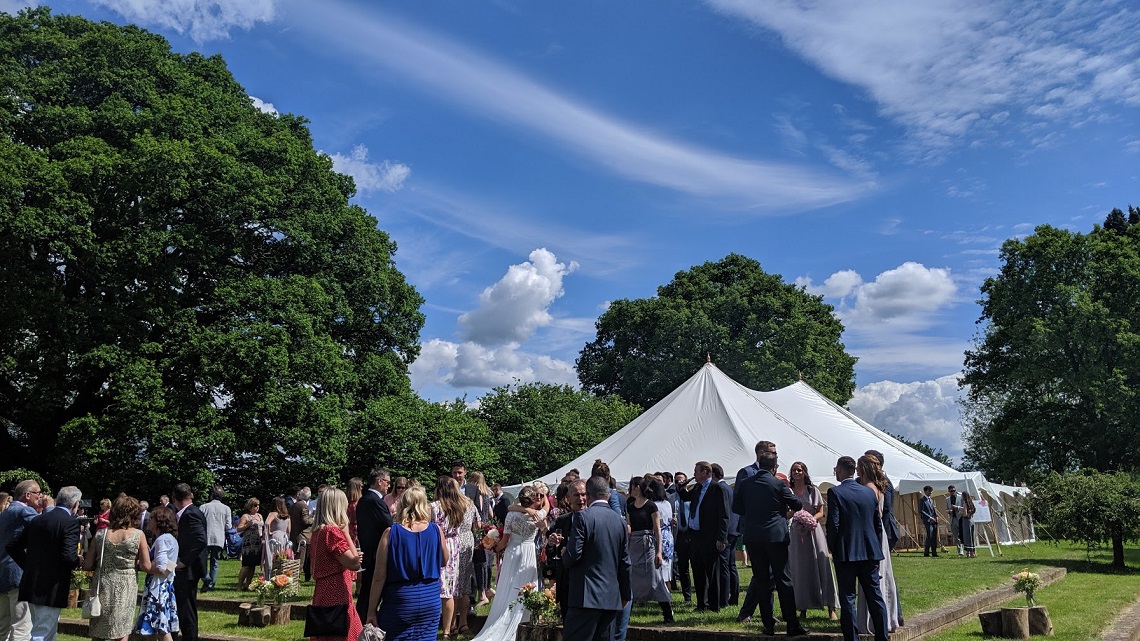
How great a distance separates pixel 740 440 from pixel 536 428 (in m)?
15.1

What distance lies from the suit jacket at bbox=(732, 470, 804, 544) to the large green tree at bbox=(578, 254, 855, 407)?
3364cm

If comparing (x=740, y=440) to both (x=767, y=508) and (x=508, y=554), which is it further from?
(x=767, y=508)

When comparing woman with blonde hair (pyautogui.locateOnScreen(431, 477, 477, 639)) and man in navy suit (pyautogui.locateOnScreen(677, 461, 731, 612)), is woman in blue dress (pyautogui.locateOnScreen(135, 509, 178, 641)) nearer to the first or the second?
woman with blonde hair (pyautogui.locateOnScreen(431, 477, 477, 639))

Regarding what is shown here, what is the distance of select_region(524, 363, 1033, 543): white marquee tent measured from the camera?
754 inches

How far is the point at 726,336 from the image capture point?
143 feet

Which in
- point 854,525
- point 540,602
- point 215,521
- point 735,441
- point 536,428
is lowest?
point 540,602

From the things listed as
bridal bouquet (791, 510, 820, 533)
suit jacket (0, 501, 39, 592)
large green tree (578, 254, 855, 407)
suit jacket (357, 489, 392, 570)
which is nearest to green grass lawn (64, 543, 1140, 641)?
bridal bouquet (791, 510, 820, 533)

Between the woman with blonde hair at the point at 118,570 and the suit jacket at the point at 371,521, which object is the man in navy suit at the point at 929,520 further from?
the woman with blonde hair at the point at 118,570

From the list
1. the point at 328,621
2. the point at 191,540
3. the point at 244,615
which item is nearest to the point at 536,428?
the point at 244,615

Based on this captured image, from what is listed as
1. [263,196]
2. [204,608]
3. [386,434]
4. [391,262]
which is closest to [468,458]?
[386,434]

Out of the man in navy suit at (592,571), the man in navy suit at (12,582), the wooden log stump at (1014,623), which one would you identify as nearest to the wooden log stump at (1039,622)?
the wooden log stump at (1014,623)

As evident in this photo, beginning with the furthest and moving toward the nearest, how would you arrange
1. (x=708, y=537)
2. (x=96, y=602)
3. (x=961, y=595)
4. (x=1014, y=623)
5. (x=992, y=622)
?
(x=961, y=595) → (x=708, y=537) → (x=992, y=622) → (x=1014, y=623) → (x=96, y=602)

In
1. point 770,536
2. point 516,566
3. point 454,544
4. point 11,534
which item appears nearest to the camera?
point 11,534

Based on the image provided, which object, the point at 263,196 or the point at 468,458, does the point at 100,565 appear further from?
the point at 468,458
